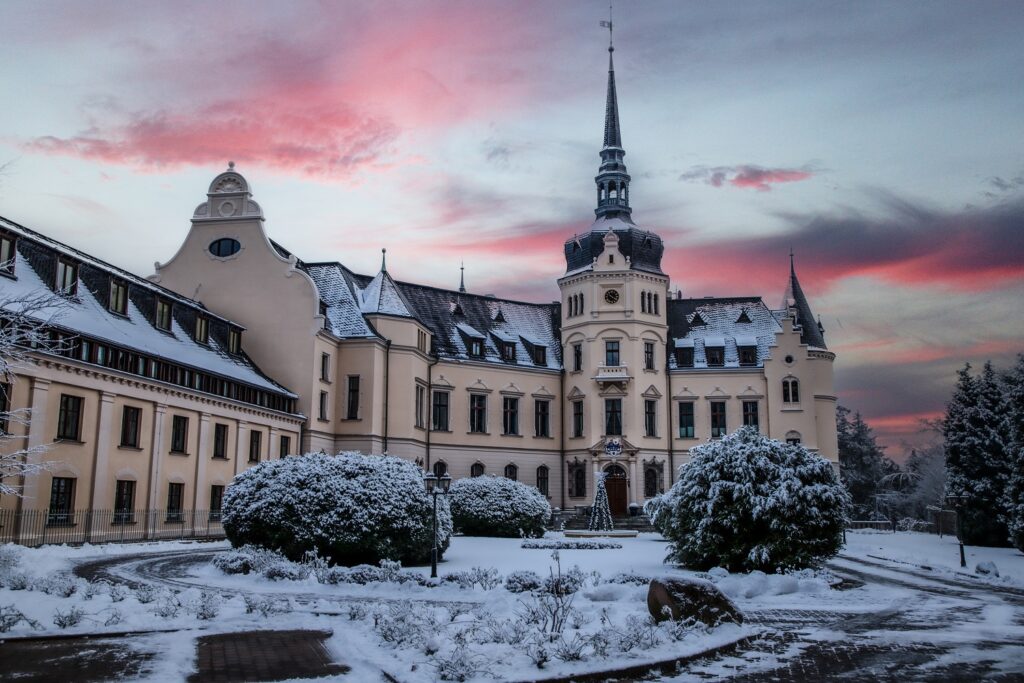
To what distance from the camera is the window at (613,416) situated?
57344mm

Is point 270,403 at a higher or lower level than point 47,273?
lower

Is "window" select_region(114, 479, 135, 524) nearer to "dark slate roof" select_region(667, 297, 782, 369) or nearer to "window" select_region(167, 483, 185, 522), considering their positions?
"window" select_region(167, 483, 185, 522)

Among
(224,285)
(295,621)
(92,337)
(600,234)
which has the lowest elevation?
(295,621)

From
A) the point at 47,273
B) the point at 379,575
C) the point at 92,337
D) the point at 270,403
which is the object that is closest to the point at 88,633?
the point at 379,575

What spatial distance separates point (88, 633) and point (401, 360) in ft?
124

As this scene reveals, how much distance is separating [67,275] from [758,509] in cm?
2646

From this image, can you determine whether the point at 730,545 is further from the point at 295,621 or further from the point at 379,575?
the point at 295,621

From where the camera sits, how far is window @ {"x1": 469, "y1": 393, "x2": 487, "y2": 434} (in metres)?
A: 56.8

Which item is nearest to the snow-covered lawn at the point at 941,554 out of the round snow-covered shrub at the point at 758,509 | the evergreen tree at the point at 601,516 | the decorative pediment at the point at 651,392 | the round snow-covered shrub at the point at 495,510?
the round snow-covered shrub at the point at 758,509

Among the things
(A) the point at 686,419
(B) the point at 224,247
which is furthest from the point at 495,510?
(A) the point at 686,419

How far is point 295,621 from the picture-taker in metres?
14.7

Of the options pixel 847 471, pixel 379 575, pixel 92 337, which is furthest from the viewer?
pixel 847 471

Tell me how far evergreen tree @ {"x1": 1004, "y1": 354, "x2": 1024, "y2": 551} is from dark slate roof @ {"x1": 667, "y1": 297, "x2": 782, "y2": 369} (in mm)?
24919

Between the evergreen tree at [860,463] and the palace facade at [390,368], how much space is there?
31.8 meters
